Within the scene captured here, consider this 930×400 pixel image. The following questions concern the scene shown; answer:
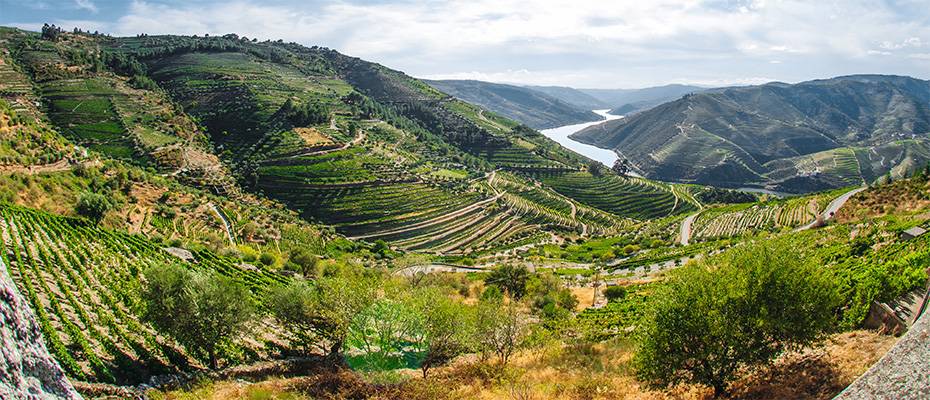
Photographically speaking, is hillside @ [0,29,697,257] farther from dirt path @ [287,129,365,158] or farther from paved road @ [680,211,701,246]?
paved road @ [680,211,701,246]

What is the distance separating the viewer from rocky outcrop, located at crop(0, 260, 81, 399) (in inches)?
320

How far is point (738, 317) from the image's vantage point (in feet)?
65.6

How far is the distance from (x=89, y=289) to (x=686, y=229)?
123556 mm

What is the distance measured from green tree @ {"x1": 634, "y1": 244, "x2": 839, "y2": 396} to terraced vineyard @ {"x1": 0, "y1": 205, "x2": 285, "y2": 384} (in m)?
31.4

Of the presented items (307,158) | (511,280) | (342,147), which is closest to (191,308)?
(511,280)

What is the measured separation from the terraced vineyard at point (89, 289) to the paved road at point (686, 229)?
→ 93772mm

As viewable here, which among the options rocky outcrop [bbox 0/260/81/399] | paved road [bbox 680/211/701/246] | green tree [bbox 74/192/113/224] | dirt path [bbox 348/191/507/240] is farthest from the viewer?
paved road [bbox 680/211/701/246]

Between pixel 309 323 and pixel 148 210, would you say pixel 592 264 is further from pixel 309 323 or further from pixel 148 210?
pixel 148 210

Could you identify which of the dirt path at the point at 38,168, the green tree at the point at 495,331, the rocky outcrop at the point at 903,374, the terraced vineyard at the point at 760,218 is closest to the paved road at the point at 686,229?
the terraced vineyard at the point at 760,218

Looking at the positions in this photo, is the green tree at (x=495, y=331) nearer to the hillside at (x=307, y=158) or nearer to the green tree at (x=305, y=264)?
the green tree at (x=305, y=264)

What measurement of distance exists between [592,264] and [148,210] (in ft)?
269

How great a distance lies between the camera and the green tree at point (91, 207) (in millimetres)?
59594

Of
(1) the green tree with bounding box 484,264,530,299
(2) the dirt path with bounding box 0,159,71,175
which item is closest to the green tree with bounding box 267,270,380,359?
(1) the green tree with bounding box 484,264,530,299

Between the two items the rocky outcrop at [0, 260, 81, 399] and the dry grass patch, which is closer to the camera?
the rocky outcrop at [0, 260, 81, 399]
